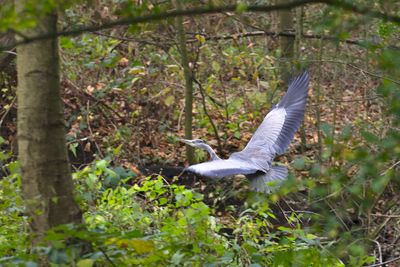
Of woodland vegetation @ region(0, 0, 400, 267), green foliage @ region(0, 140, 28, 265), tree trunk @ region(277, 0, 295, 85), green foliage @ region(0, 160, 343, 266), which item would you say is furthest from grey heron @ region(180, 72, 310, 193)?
green foliage @ region(0, 140, 28, 265)

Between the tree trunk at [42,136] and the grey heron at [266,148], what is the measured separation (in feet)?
9.95

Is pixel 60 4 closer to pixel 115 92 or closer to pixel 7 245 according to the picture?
pixel 7 245

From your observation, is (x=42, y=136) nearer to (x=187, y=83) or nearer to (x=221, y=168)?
(x=221, y=168)

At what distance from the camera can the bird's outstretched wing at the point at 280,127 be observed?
721 cm

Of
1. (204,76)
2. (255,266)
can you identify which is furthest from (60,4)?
(204,76)

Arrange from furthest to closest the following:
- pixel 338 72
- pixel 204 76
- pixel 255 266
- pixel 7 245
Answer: pixel 204 76 < pixel 338 72 < pixel 7 245 < pixel 255 266

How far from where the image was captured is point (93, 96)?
28.8 feet

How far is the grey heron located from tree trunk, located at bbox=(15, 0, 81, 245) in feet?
9.95

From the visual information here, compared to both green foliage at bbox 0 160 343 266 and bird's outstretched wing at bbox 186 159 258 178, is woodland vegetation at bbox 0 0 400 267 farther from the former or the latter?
bird's outstretched wing at bbox 186 159 258 178

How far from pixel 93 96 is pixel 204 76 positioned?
5.05 ft

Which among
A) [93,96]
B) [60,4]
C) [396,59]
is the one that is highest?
[60,4]

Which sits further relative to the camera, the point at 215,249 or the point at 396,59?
the point at 215,249

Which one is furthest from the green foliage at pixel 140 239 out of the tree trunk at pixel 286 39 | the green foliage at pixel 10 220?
the tree trunk at pixel 286 39

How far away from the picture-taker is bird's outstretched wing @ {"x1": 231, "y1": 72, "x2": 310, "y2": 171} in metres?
7.21
